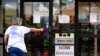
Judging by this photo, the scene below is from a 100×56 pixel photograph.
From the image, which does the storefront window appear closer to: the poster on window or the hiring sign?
the poster on window

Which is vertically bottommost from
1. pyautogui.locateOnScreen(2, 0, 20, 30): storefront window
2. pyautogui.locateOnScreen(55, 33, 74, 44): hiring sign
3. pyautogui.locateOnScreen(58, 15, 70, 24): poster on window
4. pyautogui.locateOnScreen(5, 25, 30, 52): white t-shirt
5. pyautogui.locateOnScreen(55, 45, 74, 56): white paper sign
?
pyautogui.locateOnScreen(55, 45, 74, 56): white paper sign

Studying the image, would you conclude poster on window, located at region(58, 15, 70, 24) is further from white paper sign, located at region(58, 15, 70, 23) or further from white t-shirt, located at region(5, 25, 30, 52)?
white t-shirt, located at region(5, 25, 30, 52)

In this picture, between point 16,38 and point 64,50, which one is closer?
point 16,38

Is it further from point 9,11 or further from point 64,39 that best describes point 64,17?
point 9,11

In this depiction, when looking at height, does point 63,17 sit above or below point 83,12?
below

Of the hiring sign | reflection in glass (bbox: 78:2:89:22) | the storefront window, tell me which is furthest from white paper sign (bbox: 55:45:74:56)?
the storefront window

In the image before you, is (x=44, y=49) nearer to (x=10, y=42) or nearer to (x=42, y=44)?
(x=42, y=44)

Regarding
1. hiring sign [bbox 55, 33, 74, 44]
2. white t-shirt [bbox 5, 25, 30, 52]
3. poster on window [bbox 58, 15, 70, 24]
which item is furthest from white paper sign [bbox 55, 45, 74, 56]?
white t-shirt [bbox 5, 25, 30, 52]

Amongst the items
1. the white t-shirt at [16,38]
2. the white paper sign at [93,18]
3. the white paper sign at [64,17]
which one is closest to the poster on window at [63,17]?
the white paper sign at [64,17]

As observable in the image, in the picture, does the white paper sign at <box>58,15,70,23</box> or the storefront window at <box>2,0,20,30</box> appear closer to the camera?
the storefront window at <box>2,0,20,30</box>

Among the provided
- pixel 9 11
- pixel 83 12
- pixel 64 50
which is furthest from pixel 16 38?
pixel 83 12

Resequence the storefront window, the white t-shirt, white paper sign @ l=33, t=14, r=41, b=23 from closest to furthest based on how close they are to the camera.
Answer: the white t-shirt → the storefront window → white paper sign @ l=33, t=14, r=41, b=23

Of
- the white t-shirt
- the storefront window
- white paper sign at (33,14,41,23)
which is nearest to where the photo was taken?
the white t-shirt

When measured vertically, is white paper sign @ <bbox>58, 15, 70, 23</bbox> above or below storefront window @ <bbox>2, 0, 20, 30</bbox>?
below
